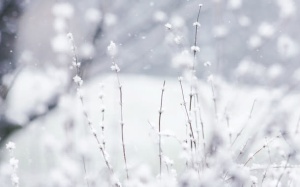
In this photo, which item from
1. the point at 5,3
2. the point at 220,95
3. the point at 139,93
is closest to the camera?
the point at 220,95

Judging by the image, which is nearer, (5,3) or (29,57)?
(5,3)

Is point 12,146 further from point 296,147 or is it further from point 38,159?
point 296,147

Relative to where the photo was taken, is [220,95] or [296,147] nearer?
[296,147]

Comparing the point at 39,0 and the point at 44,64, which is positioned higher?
the point at 39,0

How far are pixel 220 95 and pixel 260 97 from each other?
0.23 metres

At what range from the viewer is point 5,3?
3.42 meters

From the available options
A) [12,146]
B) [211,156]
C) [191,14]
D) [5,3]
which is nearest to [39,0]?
[5,3]

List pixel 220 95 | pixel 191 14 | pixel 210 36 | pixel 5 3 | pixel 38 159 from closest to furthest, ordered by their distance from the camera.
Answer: pixel 220 95 < pixel 38 159 < pixel 5 3 < pixel 191 14 < pixel 210 36

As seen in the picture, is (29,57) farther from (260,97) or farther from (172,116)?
(172,116)

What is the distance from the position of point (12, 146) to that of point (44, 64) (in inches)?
59.9

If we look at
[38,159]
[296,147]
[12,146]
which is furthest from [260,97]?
[38,159]

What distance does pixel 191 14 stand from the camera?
405 centimetres

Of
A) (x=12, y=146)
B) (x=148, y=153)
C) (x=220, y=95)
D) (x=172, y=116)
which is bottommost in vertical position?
(x=148, y=153)

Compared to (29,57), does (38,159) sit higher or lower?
lower
